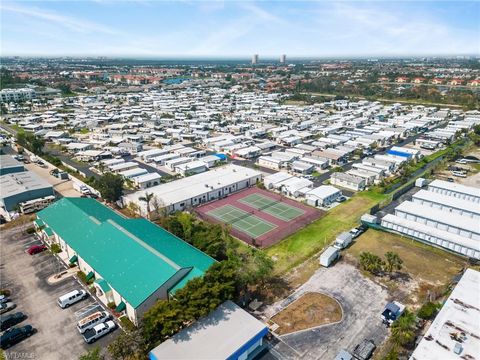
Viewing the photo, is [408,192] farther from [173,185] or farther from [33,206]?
[33,206]

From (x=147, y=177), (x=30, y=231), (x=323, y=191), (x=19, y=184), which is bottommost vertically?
(x=30, y=231)

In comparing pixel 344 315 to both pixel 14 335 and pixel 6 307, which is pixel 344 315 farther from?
pixel 6 307

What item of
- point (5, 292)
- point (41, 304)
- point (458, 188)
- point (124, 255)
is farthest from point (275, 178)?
point (5, 292)

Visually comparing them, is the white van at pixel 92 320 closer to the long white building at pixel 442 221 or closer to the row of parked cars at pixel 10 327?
the row of parked cars at pixel 10 327

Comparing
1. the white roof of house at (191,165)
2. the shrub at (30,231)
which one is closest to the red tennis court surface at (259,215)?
the white roof of house at (191,165)

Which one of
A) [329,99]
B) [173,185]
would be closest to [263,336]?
[173,185]
